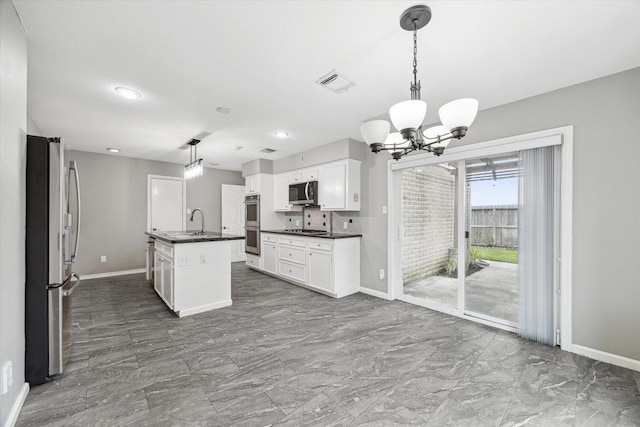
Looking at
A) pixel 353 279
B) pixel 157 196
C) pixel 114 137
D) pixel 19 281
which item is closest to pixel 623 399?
pixel 353 279

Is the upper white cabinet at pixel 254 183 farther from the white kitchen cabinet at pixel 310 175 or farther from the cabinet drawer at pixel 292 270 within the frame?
the cabinet drawer at pixel 292 270

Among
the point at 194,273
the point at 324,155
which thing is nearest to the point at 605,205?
the point at 324,155

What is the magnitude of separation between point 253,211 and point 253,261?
1.12 meters

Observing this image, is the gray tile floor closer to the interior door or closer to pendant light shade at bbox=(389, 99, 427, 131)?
pendant light shade at bbox=(389, 99, 427, 131)

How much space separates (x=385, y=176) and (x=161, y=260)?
3.51 m

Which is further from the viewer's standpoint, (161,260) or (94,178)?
(94,178)

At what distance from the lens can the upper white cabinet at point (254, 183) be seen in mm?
5979

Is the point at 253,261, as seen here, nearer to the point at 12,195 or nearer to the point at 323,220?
the point at 323,220

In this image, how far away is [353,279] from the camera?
14.4 ft

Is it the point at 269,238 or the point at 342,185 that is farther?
the point at 269,238

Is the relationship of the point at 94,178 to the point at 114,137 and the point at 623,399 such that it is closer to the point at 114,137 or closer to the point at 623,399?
the point at 114,137

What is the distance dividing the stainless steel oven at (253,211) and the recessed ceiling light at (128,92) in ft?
10.7

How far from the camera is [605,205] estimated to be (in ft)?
7.78

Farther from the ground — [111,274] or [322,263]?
[322,263]
